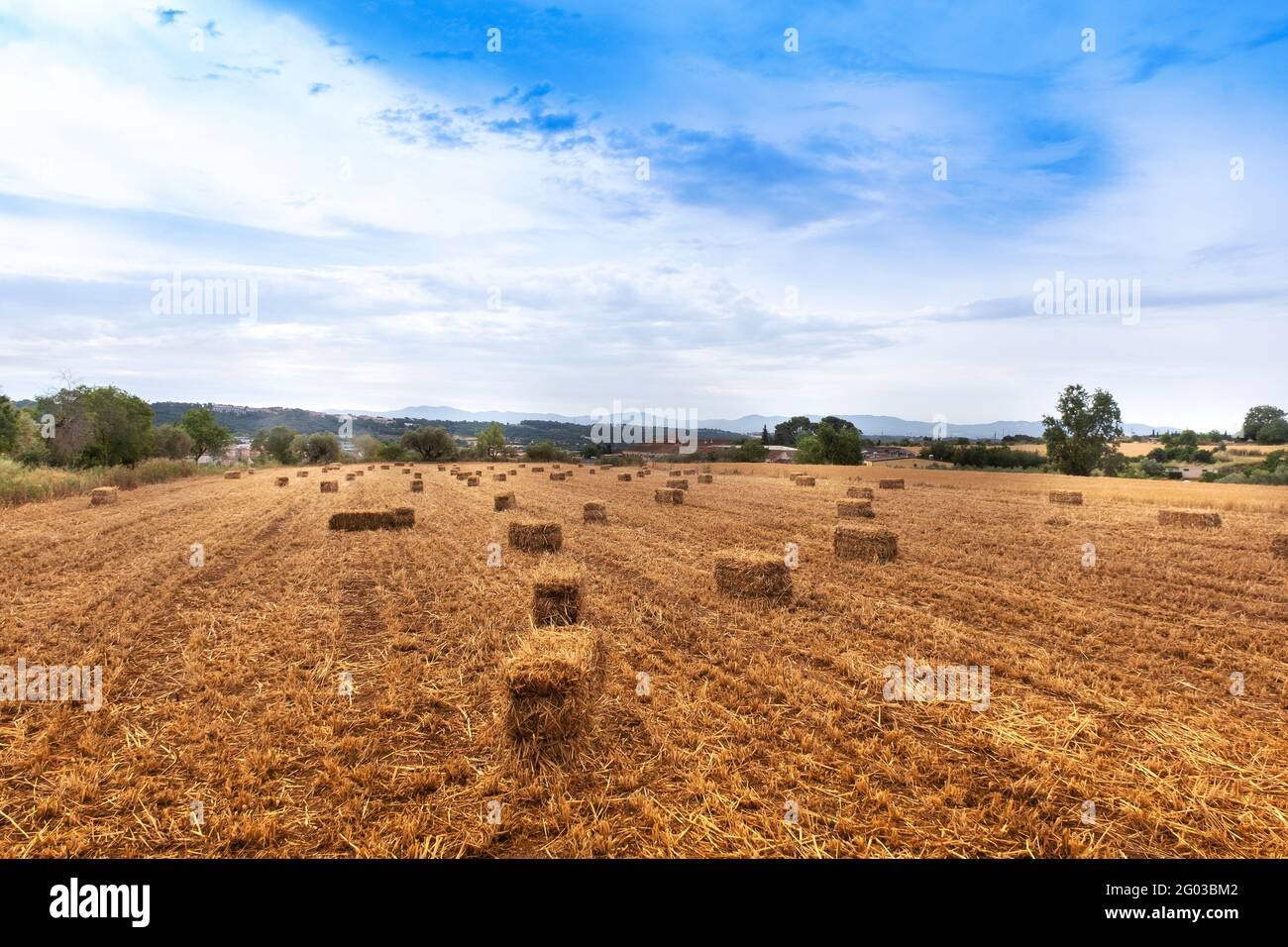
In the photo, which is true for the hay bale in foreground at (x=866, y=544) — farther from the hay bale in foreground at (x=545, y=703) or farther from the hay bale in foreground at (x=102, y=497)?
the hay bale in foreground at (x=102, y=497)

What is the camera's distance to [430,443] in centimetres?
9319

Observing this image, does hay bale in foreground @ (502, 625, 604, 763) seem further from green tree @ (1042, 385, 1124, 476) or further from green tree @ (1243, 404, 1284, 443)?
green tree @ (1243, 404, 1284, 443)

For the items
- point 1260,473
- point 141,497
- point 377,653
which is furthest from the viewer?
point 1260,473

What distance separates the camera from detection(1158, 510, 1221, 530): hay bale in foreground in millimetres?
19119

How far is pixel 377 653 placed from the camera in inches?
320

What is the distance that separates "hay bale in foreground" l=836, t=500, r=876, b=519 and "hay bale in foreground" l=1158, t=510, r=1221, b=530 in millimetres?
9181

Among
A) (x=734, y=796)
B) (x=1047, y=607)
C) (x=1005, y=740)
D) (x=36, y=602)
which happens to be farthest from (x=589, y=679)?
(x=36, y=602)

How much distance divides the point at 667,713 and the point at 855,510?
17.8 metres

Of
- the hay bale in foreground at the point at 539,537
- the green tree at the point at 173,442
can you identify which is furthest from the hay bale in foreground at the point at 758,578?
the green tree at the point at 173,442

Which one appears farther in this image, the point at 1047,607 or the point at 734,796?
the point at 1047,607

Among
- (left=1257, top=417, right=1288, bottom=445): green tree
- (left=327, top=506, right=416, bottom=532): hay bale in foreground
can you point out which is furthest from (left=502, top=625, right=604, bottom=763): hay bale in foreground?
(left=1257, top=417, right=1288, bottom=445): green tree

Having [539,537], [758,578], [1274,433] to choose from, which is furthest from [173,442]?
[1274,433]
